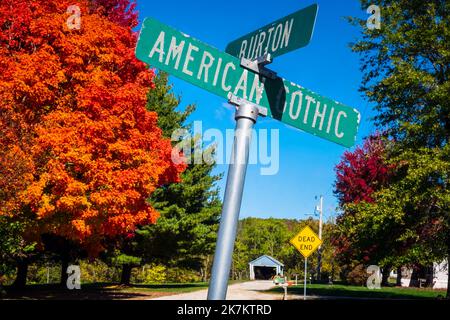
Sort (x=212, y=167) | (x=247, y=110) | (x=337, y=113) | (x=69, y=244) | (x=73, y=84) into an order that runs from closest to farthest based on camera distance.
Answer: (x=247, y=110), (x=337, y=113), (x=73, y=84), (x=69, y=244), (x=212, y=167)

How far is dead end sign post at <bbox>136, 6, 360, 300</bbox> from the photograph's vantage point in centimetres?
214

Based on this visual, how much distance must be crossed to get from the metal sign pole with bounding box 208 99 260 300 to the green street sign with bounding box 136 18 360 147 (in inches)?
7.6

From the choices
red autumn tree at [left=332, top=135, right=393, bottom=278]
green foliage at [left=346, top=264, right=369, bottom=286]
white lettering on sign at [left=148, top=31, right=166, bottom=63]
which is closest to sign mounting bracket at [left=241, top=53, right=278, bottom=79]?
white lettering on sign at [left=148, top=31, right=166, bottom=63]

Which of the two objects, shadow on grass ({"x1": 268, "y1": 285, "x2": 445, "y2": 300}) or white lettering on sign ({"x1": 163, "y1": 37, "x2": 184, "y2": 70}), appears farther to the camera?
shadow on grass ({"x1": 268, "y1": 285, "x2": 445, "y2": 300})

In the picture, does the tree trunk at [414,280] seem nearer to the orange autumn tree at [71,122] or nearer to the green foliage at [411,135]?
the green foliage at [411,135]

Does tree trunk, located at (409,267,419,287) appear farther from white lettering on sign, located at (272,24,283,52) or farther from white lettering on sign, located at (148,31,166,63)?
white lettering on sign, located at (148,31,166,63)

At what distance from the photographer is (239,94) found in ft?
7.80

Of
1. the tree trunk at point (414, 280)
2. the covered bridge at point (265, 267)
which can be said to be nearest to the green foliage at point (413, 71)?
the tree trunk at point (414, 280)

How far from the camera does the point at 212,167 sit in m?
33.8

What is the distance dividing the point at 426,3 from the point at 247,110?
18.8 meters

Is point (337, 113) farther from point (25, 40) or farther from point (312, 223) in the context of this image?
point (312, 223)

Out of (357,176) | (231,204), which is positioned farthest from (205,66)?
(357,176)

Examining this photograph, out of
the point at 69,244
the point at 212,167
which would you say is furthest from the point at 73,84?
the point at 212,167

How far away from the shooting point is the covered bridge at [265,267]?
261ft
